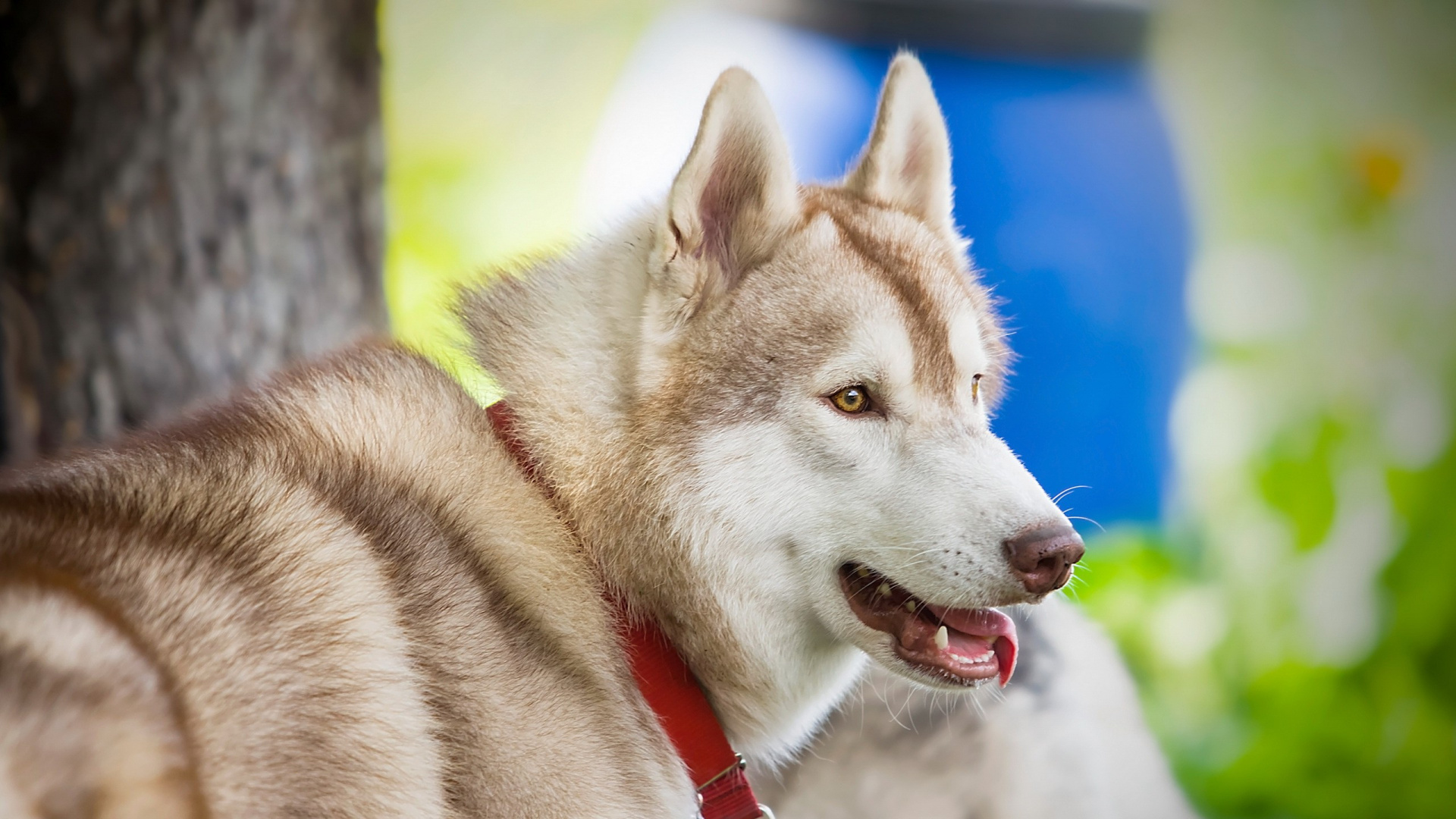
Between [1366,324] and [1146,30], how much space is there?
1359 mm

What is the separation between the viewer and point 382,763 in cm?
150

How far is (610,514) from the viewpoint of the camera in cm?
188

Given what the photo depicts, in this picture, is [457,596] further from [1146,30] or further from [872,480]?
[1146,30]

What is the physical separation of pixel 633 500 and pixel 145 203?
2240mm

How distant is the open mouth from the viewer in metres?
1.90

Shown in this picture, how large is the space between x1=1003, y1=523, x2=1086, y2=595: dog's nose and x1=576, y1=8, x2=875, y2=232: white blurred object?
2.01m

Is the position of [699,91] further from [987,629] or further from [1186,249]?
[987,629]

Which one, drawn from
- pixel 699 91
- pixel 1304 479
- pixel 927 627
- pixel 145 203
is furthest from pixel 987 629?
pixel 145 203

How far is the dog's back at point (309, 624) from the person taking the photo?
1.22 meters

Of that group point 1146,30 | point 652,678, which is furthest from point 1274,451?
point 652,678

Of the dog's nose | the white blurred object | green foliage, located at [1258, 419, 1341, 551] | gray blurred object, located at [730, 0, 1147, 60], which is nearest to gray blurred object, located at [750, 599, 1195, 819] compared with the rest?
the dog's nose

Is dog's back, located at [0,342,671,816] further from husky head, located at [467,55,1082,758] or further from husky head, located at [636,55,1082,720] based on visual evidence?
husky head, located at [636,55,1082,720]

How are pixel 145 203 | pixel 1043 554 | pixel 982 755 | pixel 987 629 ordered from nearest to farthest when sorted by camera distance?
1. pixel 1043 554
2. pixel 987 629
3. pixel 982 755
4. pixel 145 203

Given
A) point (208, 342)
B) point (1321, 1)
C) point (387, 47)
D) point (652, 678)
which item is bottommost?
point (652, 678)
